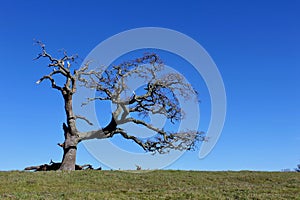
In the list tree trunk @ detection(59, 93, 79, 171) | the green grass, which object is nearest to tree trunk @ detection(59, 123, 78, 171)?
tree trunk @ detection(59, 93, 79, 171)

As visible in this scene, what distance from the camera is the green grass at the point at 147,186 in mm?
13422

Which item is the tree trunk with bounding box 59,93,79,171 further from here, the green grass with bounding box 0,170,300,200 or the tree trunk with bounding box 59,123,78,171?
the green grass with bounding box 0,170,300,200

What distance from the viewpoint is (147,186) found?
16.7m

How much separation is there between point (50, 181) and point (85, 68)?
42.3ft

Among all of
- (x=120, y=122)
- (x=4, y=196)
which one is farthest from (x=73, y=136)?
(x=4, y=196)

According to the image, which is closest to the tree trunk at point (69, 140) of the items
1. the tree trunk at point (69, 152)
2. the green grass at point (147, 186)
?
the tree trunk at point (69, 152)

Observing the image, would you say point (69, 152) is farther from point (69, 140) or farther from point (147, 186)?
point (147, 186)

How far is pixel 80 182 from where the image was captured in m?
17.8

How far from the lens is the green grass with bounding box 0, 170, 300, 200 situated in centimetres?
1342

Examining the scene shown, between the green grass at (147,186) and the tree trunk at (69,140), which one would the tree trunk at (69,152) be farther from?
the green grass at (147,186)

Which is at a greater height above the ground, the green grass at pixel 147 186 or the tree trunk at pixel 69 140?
the tree trunk at pixel 69 140

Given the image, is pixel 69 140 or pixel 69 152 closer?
pixel 69 152

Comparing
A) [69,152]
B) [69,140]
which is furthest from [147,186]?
[69,140]

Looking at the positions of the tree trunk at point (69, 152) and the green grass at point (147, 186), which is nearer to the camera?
the green grass at point (147, 186)
